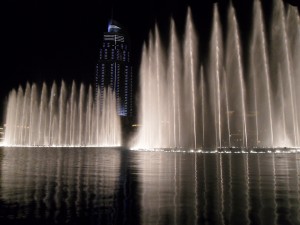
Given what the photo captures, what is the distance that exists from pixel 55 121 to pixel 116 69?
299ft

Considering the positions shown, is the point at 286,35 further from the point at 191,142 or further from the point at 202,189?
the point at 202,189

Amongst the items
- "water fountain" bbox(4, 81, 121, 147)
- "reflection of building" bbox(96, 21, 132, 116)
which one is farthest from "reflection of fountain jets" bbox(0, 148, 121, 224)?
"reflection of building" bbox(96, 21, 132, 116)

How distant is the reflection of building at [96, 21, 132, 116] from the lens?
14312cm

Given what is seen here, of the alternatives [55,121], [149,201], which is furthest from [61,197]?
[55,121]

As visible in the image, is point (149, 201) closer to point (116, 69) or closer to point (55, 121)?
point (55, 121)

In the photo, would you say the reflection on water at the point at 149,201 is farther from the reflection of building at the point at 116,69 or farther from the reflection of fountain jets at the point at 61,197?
the reflection of building at the point at 116,69

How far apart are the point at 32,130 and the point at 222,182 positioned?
55529mm

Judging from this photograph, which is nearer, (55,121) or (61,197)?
(61,197)

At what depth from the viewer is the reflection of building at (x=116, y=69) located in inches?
5635

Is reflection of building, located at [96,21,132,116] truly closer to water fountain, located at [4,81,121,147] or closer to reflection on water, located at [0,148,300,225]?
water fountain, located at [4,81,121,147]

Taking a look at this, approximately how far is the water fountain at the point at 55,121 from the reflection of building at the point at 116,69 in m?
70.3

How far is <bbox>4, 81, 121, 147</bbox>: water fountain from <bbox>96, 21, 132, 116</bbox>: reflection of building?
231 feet

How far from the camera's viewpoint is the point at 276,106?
36.2 metres

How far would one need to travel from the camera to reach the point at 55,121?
59625 millimetres
